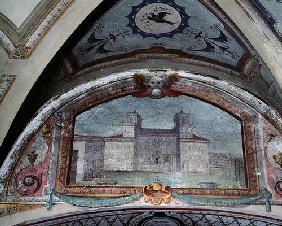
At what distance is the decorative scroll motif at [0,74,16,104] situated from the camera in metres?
7.81

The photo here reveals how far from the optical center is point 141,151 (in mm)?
8836

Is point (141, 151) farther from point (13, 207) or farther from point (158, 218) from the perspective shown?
point (13, 207)

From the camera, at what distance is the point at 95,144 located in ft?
29.1

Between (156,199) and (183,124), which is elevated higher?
(183,124)

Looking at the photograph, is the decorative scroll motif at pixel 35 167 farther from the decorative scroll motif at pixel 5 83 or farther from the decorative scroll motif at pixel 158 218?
the decorative scroll motif at pixel 5 83

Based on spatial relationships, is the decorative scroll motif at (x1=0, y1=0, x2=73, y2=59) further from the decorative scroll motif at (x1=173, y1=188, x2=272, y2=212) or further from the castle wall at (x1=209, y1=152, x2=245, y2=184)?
the castle wall at (x1=209, y1=152, x2=245, y2=184)

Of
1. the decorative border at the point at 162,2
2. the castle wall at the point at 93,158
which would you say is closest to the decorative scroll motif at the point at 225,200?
the castle wall at the point at 93,158

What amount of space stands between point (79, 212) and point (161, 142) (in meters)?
1.76

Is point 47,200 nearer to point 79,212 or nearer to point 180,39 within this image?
point 79,212

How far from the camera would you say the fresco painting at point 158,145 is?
8.59 metres

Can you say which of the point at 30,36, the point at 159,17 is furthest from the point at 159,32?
the point at 30,36

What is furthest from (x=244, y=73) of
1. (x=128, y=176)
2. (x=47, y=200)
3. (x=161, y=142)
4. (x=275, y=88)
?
(x=47, y=200)

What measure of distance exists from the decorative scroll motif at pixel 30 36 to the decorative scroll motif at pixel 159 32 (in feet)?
3.32

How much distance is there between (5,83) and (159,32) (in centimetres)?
257
